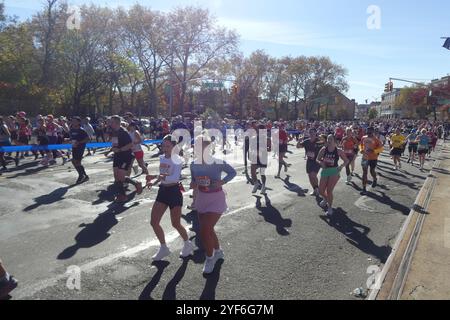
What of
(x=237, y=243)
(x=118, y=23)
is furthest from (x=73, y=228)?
(x=118, y=23)

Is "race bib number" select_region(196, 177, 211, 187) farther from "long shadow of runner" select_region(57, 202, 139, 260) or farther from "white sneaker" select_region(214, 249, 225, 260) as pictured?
"long shadow of runner" select_region(57, 202, 139, 260)

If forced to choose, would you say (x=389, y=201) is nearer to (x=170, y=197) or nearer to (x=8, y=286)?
(x=170, y=197)

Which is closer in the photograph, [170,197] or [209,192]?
[209,192]

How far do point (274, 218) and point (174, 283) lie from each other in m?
3.63

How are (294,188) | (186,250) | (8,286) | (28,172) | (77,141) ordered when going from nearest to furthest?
(8,286), (186,250), (77,141), (294,188), (28,172)

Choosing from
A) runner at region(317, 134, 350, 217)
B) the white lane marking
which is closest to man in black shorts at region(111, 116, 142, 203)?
the white lane marking

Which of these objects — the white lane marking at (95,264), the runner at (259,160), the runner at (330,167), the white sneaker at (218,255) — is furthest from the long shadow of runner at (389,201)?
the white lane marking at (95,264)

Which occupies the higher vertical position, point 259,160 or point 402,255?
point 259,160

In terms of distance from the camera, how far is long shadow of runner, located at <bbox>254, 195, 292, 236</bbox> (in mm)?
7147

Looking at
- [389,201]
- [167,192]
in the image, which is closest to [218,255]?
[167,192]

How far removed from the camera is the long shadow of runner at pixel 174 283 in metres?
4.34

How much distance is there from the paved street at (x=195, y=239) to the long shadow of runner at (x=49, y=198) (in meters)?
0.02

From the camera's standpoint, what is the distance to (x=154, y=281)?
4703mm
